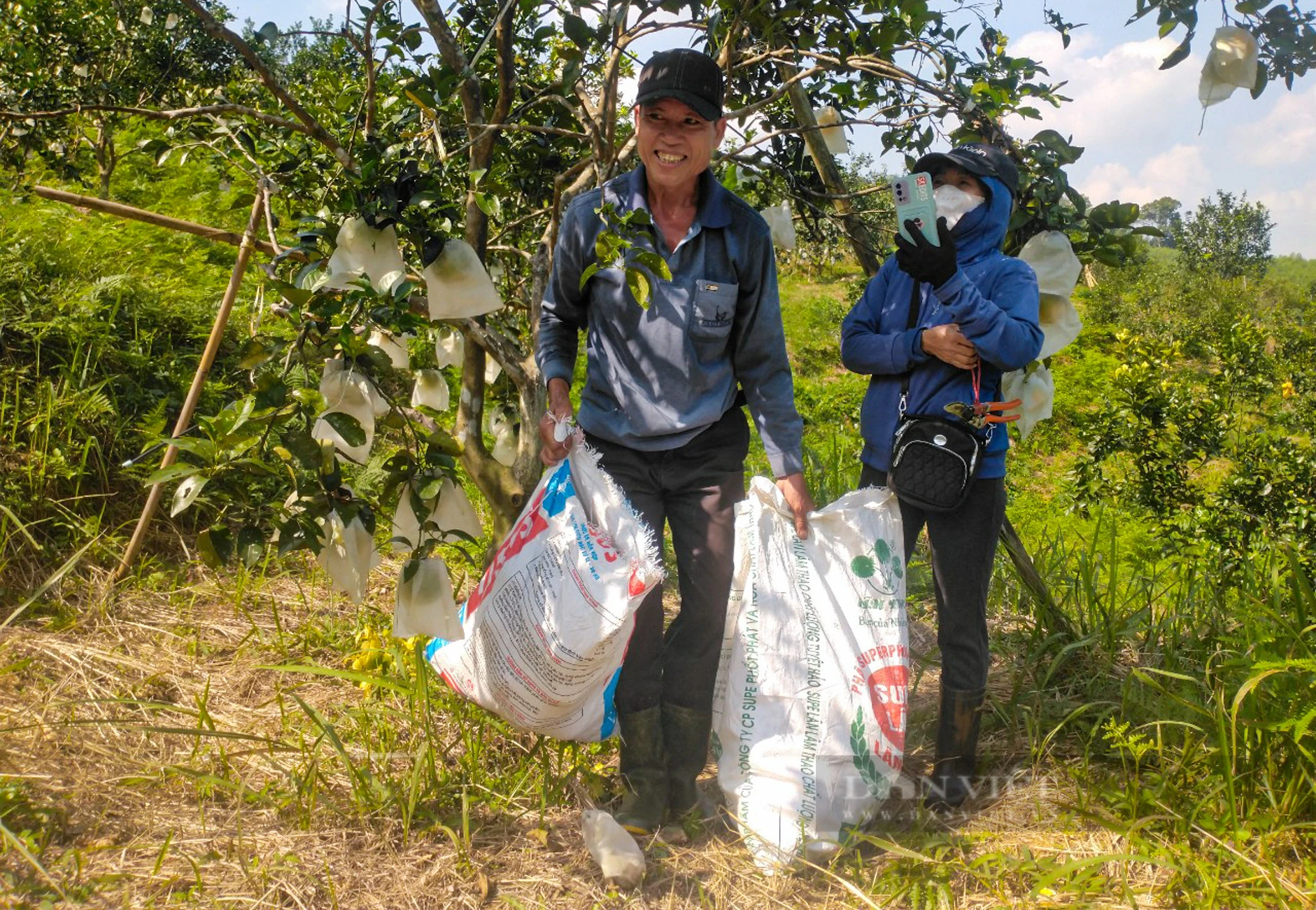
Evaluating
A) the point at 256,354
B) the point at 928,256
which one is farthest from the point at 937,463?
the point at 256,354

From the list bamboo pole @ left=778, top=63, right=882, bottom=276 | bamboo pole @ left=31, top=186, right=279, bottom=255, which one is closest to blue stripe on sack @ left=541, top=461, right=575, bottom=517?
bamboo pole @ left=31, top=186, right=279, bottom=255

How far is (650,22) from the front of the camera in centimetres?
239

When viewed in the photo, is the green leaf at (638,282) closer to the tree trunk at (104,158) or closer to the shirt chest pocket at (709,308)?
the shirt chest pocket at (709,308)

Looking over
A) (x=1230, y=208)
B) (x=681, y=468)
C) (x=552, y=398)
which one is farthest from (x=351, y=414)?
(x=1230, y=208)

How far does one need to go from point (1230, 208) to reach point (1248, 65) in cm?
3582

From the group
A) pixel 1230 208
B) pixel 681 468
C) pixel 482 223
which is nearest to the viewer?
pixel 681 468

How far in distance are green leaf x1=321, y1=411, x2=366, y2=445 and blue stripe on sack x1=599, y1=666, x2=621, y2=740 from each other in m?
0.71

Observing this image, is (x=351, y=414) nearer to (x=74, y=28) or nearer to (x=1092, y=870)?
(x=1092, y=870)

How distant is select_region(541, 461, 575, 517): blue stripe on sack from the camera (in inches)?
77.0

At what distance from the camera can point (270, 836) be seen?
182cm

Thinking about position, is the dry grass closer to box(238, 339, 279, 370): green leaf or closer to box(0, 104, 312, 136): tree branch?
box(238, 339, 279, 370): green leaf

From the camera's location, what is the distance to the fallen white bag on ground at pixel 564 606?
1835mm

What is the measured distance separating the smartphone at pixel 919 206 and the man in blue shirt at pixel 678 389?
0.26m

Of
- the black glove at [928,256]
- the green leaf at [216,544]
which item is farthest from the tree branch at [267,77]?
the black glove at [928,256]
